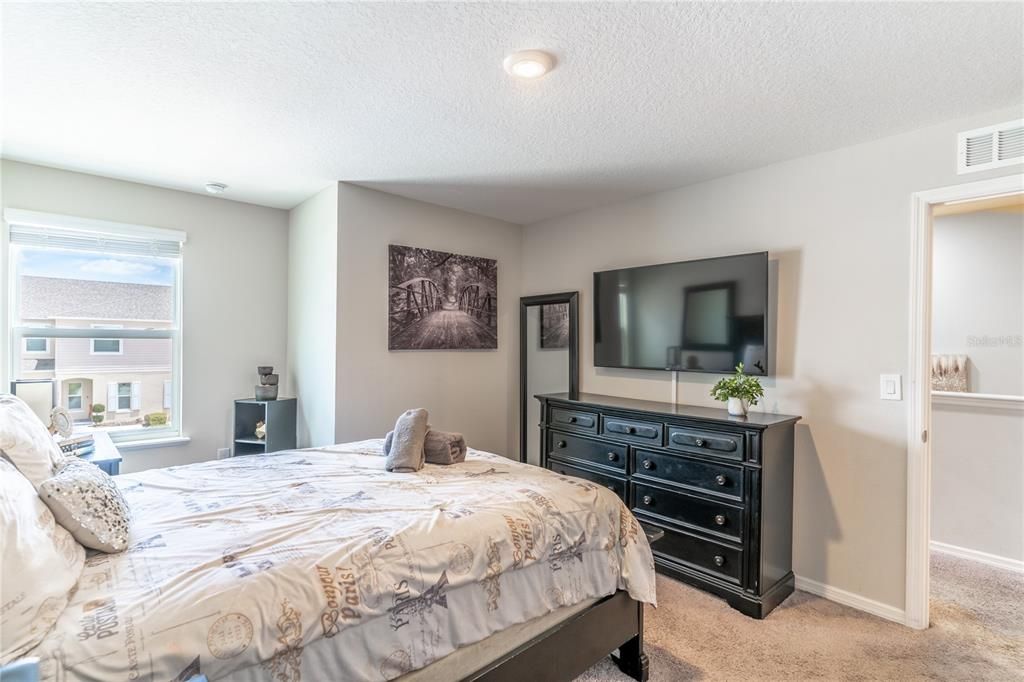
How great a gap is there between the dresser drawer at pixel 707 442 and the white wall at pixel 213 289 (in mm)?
3093

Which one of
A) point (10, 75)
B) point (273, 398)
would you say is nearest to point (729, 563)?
point (273, 398)

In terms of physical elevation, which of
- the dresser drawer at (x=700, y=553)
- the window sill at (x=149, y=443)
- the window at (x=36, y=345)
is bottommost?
the dresser drawer at (x=700, y=553)

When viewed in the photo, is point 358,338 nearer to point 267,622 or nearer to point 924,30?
point 267,622

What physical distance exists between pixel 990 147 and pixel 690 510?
7.36 ft

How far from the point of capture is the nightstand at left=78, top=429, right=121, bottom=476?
2.45 m

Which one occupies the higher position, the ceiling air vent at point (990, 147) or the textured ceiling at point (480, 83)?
the textured ceiling at point (480, 83)

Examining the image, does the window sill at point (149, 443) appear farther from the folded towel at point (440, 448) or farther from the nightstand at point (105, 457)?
the folded towel at point (440, 448)

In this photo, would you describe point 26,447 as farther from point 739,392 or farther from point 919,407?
point 919,407

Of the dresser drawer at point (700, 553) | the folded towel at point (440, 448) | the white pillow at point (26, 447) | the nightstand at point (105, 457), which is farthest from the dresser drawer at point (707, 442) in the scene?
the nightstand at point (105, 457)

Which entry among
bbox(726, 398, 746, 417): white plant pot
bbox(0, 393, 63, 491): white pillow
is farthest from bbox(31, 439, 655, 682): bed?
bbox(726, 398, 746, 417): white plant pot

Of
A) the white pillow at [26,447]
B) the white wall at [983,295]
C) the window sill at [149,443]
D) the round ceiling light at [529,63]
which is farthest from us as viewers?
the window sill at [149,443]

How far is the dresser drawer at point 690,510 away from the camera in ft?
8.56

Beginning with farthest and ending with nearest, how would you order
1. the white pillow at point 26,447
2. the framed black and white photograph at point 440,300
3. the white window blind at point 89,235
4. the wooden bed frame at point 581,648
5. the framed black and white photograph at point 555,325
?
the framed black and white photograph at point 555,325 → the framed black and white photograph at point 440,300 → the white window blind at point 89,235 → the wooden bed frame at point 581,648 → the white pillow at point 26,447

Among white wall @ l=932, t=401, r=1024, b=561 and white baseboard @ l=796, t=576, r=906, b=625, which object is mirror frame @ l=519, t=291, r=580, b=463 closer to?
white baseboard @ l=796, t=576, r=906, b=625
